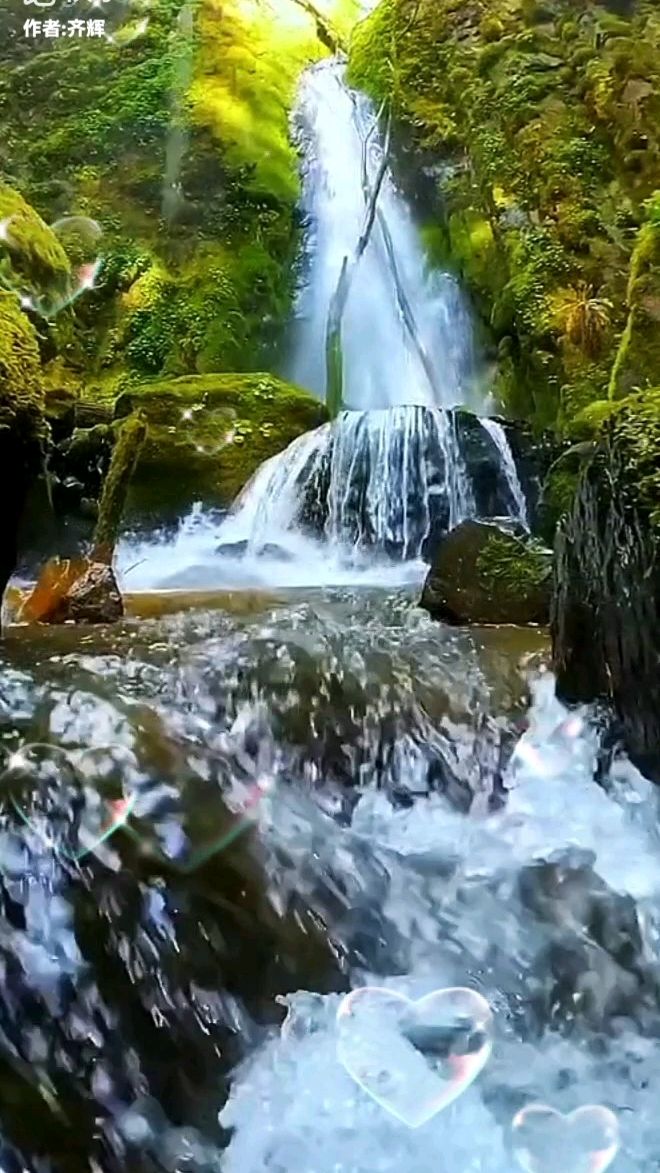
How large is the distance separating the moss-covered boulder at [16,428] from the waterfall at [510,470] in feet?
14.7

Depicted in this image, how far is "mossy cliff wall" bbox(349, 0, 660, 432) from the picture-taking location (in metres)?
8.09

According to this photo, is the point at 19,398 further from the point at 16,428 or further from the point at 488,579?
the point at 488,579

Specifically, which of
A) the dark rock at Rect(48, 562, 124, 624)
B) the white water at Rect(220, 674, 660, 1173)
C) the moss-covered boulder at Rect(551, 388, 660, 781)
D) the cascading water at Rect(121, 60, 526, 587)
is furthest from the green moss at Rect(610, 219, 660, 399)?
the dark rock at Rect(48, 562, 124, 624)

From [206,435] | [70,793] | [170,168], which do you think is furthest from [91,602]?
[170,168]

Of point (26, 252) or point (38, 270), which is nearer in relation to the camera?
point (26, 252)

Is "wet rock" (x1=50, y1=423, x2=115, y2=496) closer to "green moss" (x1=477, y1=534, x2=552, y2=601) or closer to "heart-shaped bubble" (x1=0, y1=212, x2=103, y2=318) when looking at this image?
"heart-shaped bubble" (x1=0, y1=212, x2=103, y2=318)

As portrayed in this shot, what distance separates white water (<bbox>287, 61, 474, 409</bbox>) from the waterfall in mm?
2028

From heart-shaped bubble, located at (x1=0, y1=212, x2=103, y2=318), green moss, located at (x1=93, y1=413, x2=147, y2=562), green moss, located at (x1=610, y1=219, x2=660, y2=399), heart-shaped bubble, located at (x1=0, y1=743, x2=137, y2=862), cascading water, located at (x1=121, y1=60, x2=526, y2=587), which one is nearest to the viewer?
Answer: heart-shaped bubble, located at (x1=0, y1=743, x2=137, y2=862)

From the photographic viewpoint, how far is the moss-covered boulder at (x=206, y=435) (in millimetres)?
8188

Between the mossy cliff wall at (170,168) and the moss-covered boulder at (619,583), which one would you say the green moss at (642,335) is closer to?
the moss-covered boulder at (619,583)

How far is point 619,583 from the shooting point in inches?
133

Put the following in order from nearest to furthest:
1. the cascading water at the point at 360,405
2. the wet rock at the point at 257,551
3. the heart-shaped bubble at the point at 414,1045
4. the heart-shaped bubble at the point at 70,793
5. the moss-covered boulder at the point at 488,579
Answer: the heart-shaped bubble at the point at 414,1045 → the heart-shaped bubble at the point at 70,793 → the moss-covered boulder at the point at 488,579 → the wet rock at the point at 257,551 → the cascading water at the point at 360,405

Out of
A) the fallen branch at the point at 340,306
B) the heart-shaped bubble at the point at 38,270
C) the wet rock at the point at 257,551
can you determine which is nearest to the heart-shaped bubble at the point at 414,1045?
the wet rock at the point at 257,551

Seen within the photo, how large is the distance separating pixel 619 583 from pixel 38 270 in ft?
23.1
